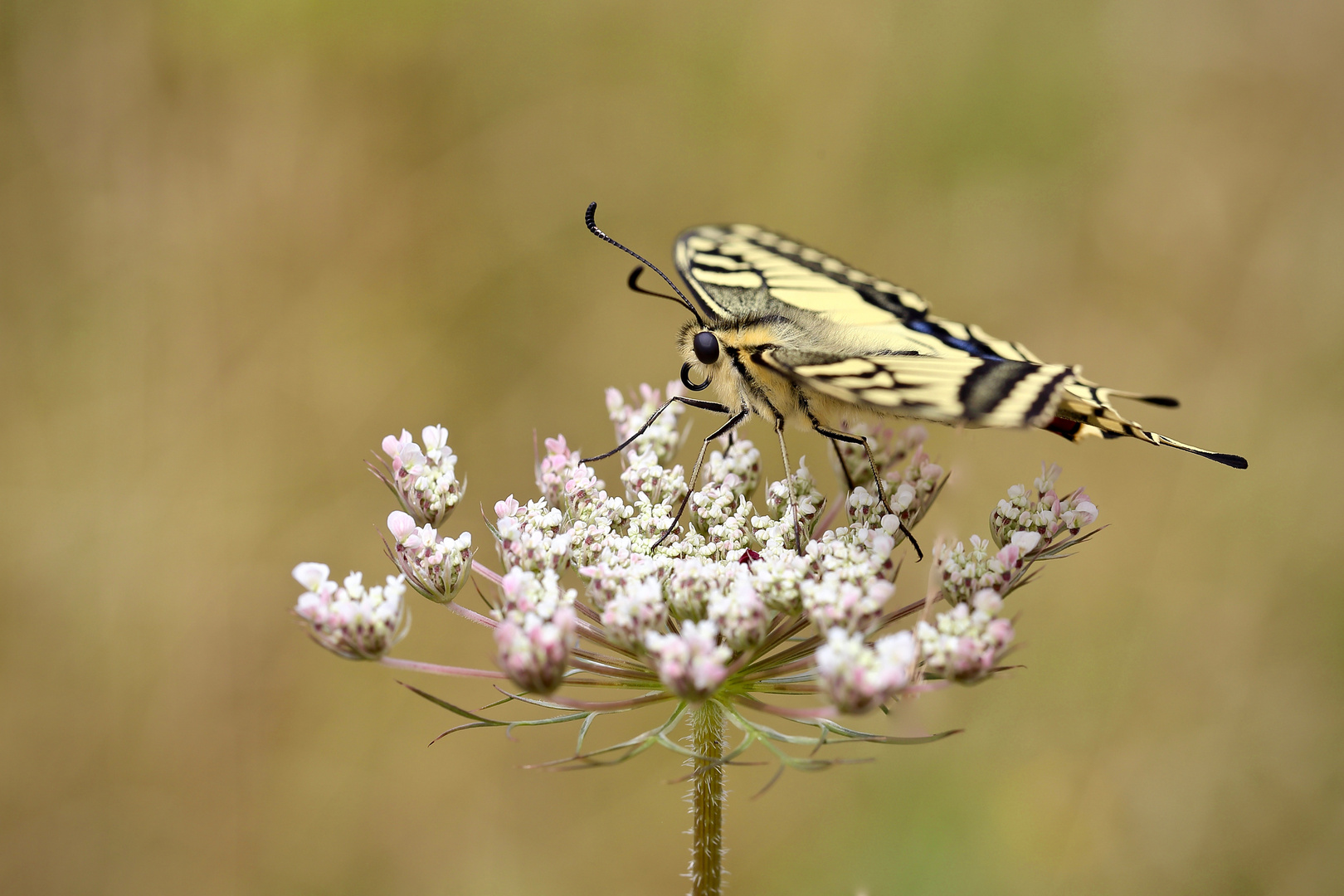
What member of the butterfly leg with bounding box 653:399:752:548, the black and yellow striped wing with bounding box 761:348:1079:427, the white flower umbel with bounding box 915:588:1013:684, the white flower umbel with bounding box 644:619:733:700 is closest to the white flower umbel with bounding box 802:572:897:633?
the white flower umbel with bounding box 915:588:1013:684

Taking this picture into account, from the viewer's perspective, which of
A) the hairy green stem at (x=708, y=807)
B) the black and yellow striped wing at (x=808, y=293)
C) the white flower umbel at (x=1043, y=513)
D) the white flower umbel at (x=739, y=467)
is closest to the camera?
the hairy green stem at (x=708, y=807)

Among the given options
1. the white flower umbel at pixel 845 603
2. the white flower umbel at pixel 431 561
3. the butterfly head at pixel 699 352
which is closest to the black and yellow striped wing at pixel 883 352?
the butterfly head at pixel 699 352

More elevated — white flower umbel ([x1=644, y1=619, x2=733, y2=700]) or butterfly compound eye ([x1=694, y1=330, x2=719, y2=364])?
butterfly compound eye ([x1=694, y1=330, x2=719, y2=364])

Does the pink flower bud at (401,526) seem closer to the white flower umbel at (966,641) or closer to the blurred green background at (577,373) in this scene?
the white flower umbel at (966,641)

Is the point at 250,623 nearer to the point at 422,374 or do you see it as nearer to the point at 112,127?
the point at 422,374

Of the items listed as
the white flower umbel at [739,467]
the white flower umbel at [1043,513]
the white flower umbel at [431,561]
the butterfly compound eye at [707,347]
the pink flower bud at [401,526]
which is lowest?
Result: the white flower umbel at [431,561]

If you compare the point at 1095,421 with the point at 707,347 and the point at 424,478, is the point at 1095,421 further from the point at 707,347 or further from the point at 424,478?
the point at 424,478

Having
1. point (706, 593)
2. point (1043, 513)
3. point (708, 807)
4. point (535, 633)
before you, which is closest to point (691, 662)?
point (706, 593)

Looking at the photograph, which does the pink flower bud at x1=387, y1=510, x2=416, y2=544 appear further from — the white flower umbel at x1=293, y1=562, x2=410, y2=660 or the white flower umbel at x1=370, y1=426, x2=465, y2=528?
the white flower umbel at x1=293, y1=562, x2=410, y2=660
